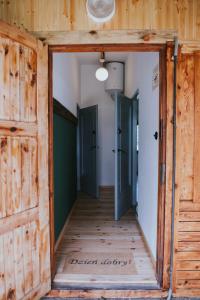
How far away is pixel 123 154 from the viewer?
391 cm

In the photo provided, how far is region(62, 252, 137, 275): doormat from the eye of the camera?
2248mm

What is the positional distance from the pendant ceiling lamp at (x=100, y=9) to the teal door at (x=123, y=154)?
1.85 metres

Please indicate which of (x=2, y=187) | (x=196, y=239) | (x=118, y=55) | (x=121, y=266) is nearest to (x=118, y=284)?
(x=121, y=266)

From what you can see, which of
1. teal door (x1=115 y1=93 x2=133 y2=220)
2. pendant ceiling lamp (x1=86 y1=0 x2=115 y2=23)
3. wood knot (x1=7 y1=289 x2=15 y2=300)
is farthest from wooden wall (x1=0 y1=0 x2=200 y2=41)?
wood knot (x1=7 y1=289 x2=15 y2=300)

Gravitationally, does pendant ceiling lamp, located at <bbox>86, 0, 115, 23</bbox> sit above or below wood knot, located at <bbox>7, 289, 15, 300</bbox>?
above

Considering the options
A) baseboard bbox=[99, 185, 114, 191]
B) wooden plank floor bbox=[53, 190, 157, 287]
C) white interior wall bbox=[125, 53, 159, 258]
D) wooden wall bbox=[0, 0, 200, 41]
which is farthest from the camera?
baseboard bbox=[99, 185, 114, 191]

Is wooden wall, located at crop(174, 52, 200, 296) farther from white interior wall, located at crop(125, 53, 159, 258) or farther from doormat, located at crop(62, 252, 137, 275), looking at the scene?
doormat, located at crop(62, 252, 137, 275)

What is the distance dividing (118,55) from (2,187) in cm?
409

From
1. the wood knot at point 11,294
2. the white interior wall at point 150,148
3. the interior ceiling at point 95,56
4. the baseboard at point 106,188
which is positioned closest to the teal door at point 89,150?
the baseboard at point 106,188

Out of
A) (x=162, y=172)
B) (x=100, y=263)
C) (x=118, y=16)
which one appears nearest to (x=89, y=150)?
(x=100, y=263)

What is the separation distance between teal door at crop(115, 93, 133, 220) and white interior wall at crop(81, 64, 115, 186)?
4.71ft

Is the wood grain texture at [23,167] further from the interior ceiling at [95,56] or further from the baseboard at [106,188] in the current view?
the baseboard at [106,188]

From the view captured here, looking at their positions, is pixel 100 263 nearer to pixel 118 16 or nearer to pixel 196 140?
pixel 196 140

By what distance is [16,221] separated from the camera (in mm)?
1691
